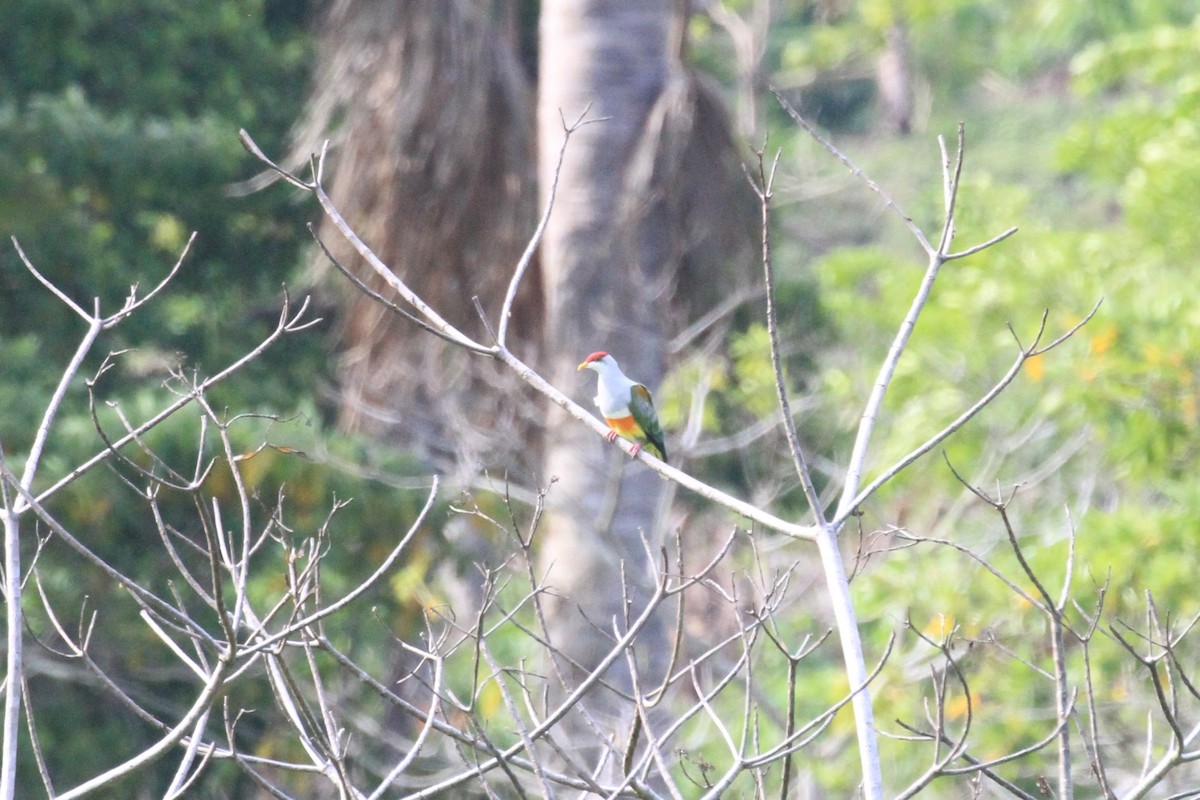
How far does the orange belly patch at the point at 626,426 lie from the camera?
5.45m

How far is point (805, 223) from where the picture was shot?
21.8 meters

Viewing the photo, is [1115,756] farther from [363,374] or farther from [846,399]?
[363,374]

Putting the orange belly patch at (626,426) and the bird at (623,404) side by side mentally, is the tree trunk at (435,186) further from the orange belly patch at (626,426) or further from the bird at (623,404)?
the orange belly patch at (626,426)

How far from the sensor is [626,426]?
18.0ft

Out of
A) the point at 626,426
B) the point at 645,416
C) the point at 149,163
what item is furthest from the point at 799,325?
the point at 626,426

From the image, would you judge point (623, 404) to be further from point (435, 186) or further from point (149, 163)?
point (149, 163)

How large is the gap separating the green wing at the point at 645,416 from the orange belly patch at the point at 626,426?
21 millimetres

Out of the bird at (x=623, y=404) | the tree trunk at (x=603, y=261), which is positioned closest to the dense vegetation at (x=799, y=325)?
the tree trunk at (x=603, y=261)

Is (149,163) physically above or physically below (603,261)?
below

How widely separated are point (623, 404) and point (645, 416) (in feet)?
0.63

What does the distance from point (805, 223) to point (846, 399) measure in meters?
11.8

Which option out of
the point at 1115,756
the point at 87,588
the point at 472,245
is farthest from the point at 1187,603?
the point at 87,588

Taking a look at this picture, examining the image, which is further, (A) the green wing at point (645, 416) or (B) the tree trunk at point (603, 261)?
(B) the tree trunk at point (603, 261)

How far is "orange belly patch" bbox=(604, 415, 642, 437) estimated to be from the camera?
545 centimetres
